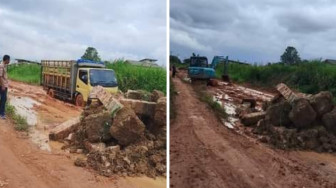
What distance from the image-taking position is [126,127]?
8.40ft

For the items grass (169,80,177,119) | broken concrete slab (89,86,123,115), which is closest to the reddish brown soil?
broken concrete slab (89,86,123,115)

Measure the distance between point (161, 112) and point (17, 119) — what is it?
2.70ft

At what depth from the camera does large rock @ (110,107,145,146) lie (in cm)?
256

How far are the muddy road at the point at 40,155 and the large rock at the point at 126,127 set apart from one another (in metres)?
0.27

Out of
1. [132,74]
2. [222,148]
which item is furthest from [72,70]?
[222,148]

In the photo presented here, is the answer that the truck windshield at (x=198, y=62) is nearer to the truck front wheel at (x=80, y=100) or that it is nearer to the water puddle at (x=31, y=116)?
the truck front wheel at (x=80, y=100)

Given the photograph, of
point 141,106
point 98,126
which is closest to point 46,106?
point 98,126

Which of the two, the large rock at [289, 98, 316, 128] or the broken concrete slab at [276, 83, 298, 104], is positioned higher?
the broken concrete slab at [276, 83, 298, 104]

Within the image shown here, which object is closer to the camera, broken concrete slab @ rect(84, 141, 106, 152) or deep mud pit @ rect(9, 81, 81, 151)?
deep mud pit @ rect(9, 81, 81, 151)

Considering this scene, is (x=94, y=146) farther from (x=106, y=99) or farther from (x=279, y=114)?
(x=279, y=114)

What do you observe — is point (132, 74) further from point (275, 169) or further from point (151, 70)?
point (275, 169)

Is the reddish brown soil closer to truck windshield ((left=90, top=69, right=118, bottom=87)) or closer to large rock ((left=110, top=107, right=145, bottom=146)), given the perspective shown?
truck windshield ((left=90, top=69, right=118, bottom=87))

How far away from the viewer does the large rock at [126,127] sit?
256 cm

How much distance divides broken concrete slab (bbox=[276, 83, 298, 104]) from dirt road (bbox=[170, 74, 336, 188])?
59 cm
